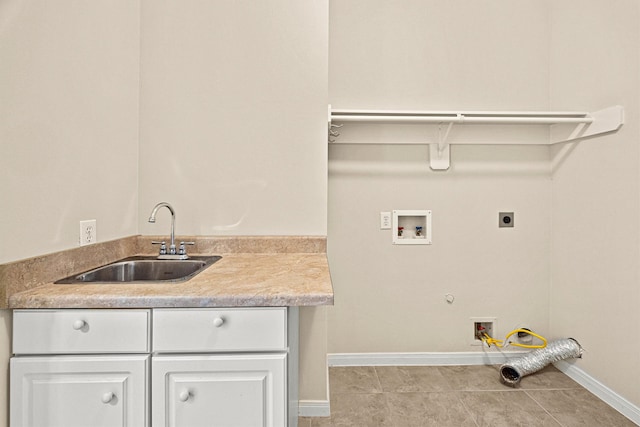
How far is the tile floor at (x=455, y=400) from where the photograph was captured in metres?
1.94

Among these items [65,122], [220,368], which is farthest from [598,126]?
[65,122]

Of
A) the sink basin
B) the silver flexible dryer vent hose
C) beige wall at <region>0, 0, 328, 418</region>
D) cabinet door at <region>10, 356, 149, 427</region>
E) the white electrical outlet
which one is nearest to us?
cabinet door at <region>10, 356, 149, 427</region>

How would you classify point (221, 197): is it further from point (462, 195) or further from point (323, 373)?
point (462, 195)

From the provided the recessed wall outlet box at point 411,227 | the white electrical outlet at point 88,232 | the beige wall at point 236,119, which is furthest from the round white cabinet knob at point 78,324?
the recessed wall outlet box at point 411,227

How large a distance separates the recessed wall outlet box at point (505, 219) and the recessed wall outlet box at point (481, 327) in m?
0.65

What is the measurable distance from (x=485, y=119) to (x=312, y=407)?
1920 millimetres

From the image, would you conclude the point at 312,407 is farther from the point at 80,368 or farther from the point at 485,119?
the point at 485,119

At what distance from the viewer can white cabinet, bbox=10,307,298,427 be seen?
41.9 inches

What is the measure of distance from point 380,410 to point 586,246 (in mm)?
1553

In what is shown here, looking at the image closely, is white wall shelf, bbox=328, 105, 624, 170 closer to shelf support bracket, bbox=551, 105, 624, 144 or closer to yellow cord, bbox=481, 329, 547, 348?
shelf support bracket, bbox=551, 105, 624, 144

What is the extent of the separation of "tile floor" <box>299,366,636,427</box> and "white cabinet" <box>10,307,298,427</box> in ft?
3.11

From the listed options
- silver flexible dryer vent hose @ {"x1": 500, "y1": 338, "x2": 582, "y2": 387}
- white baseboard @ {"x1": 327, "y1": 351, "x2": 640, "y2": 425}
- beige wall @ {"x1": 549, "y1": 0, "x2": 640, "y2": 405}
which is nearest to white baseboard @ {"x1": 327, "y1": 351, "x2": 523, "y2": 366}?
white baseboard @ {"x1": 327, "y1": 351, "x2": 640, "y2": 425}

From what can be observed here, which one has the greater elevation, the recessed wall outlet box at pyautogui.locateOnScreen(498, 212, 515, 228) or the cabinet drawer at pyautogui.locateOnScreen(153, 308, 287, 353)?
the recessed wall outlet box at pyautogui.locateOnScreen(498, 212, 515, 228)

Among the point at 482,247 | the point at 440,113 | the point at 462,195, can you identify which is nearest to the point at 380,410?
the point at 482,247
